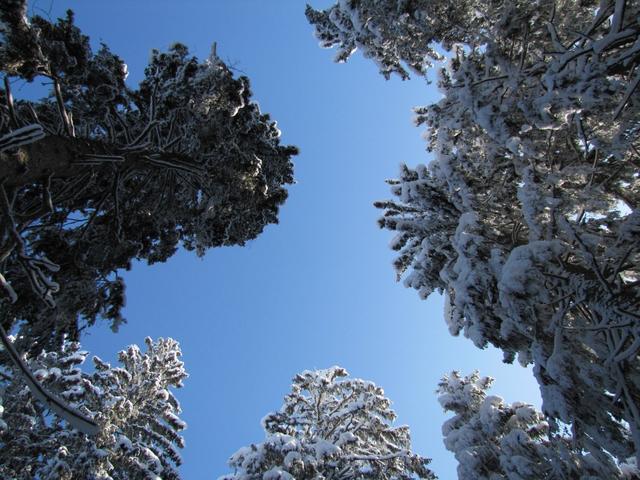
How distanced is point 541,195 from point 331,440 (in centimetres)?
1174

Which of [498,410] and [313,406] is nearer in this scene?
[498,410]

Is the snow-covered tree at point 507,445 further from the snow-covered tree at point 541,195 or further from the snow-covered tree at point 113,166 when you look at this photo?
the snow-covered tree at point 113,166

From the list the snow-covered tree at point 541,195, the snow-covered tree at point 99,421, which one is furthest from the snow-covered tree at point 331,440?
the snow-covered tree at point 541,195

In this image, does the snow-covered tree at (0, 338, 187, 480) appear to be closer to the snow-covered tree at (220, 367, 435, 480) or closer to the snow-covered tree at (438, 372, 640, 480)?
the snow-covered tree at (220, 367, 435, 480)

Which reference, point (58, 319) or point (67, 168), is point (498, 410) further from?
point (67, 168)

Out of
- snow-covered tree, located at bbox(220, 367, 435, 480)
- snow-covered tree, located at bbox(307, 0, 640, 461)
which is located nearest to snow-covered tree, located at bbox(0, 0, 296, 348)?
snow-covered tree, located at bbox(307, 0, 640, 461)

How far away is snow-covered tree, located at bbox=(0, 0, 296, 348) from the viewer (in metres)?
5.30

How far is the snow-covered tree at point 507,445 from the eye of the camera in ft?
21.5

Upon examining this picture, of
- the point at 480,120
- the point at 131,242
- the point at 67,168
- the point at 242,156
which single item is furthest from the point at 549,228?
the point at 131,242

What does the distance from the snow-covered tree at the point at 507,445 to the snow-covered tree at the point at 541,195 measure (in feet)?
3.37

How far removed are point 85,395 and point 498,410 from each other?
1379cm

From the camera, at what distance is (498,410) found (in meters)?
9.52

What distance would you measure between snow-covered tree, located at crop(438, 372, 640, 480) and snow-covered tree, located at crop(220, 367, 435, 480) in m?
3.54

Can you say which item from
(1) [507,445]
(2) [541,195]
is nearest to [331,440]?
(1) [507,445]
